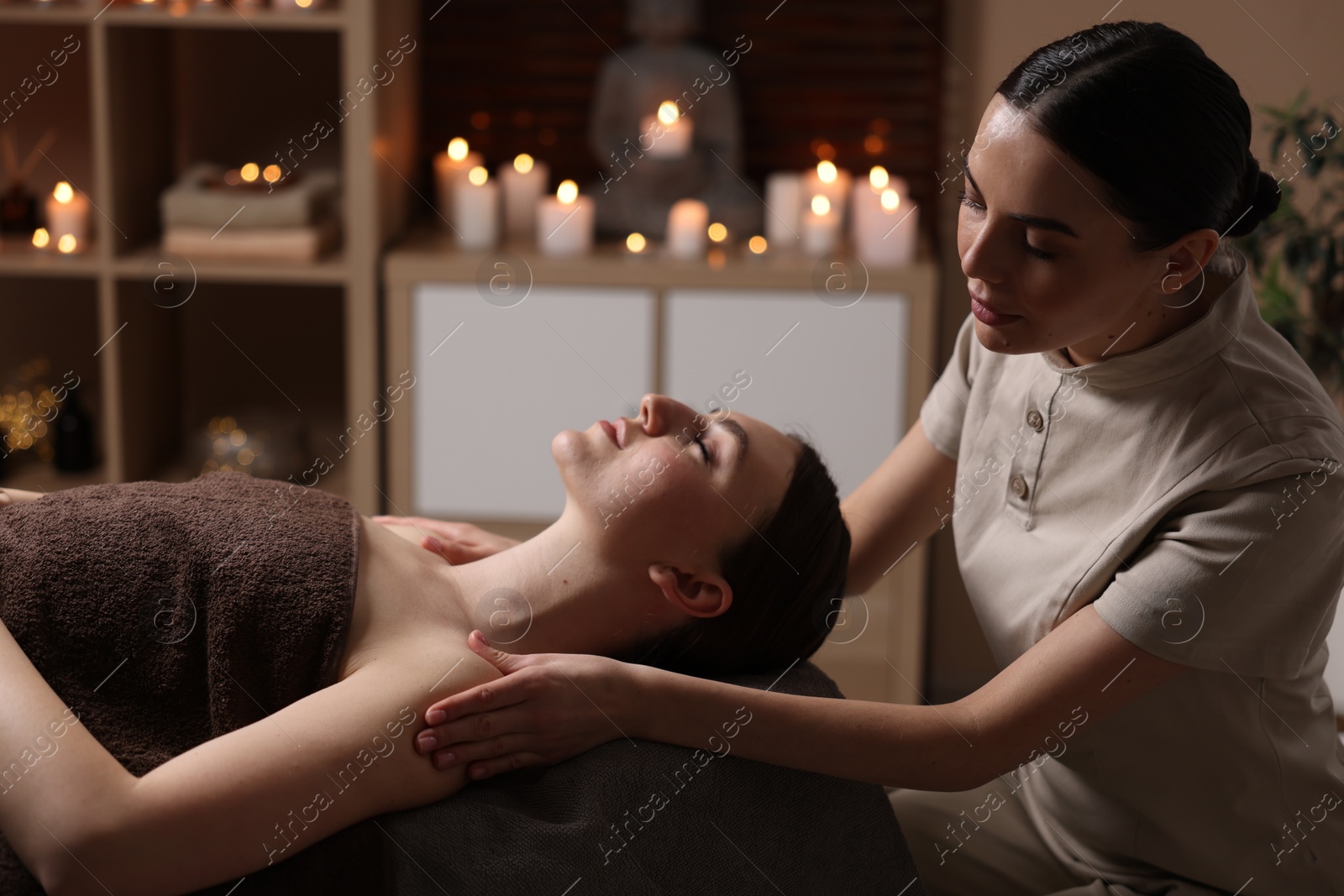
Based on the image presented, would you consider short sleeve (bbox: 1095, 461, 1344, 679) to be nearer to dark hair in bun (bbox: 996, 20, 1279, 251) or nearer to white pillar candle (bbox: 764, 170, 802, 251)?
dark hair in bun (bbox: 996, 20, 1279, 251)

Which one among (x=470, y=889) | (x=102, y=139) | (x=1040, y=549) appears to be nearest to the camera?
(x=470, y=889)

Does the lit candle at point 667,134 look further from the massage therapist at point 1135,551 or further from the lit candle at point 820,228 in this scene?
the massage therapist at point 1135,551

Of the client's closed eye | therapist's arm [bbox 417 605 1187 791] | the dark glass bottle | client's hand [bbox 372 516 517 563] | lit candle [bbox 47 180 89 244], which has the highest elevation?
the client's closed eye

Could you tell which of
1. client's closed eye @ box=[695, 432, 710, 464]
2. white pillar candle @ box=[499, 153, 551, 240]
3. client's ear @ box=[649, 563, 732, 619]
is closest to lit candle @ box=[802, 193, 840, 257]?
white pillar candle @ box=[499, 153, 551, 240]

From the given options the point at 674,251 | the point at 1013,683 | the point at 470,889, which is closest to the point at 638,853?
the point at 470,889

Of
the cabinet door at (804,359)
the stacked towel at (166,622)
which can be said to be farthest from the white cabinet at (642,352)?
the stacked towel at (166,622)

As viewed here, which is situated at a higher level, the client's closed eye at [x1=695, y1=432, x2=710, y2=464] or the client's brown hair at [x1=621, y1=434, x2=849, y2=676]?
the client's closed eye at [x1=695, y1=432, x2=710, y2=464]

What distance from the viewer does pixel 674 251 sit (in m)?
2.53

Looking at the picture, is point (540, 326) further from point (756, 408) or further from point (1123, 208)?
point (1123, 208)

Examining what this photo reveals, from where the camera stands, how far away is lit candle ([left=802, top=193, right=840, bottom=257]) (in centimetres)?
253

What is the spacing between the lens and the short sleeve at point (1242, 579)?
107 centimetres

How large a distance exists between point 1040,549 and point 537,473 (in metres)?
1.44

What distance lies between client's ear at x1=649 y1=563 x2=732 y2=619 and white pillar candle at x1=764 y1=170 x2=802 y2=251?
4.75 ft

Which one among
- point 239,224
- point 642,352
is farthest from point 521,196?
point 239,224
